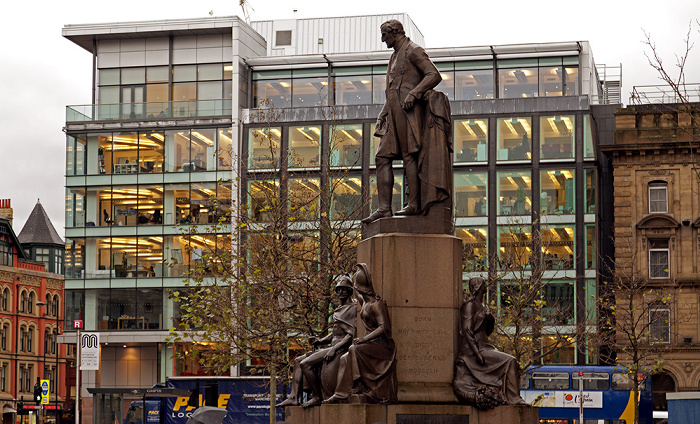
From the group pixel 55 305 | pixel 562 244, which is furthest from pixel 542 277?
pixel 55 305

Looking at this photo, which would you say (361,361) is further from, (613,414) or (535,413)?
(613,414)

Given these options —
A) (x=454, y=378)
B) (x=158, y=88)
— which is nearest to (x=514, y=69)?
(x=158, y=88)

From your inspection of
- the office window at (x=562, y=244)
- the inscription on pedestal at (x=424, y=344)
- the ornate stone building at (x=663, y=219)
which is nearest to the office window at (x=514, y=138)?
the office window at (x=562, y=244)

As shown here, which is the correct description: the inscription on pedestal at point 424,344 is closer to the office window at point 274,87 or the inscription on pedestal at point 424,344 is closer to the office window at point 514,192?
the office window at point 514,192

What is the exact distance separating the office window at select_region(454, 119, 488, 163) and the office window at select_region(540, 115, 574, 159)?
10.7 feet

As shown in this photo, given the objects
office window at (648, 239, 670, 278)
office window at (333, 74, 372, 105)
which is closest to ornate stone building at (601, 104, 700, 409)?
office window at (648, 239, 670, 278)

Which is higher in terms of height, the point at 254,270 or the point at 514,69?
the point at 514,69

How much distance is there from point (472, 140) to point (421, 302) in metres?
52.5

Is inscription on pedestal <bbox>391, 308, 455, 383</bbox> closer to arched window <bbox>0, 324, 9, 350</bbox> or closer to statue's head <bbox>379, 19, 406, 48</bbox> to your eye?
statue's head <bbox>379, 19, 406, 48</bbox>

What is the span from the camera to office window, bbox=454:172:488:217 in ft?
224

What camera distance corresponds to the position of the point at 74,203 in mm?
73562

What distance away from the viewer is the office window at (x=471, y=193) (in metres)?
68.4

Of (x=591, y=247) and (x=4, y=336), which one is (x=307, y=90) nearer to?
(x=591, y=247)

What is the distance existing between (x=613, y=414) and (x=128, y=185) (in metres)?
33.3
